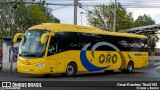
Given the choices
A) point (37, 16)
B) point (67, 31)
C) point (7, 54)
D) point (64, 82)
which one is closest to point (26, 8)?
point (37, 16)

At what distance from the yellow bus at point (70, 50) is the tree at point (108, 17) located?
3302 cm

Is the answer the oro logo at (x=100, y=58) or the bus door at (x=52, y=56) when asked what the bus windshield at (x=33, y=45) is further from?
the oro logo at (x=100, y=58)

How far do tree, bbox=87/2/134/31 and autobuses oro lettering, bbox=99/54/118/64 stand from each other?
33916 mm

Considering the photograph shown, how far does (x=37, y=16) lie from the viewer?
61.1 m

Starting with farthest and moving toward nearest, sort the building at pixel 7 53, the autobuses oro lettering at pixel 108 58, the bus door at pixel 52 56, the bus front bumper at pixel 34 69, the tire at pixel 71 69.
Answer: the building at pixel 7 53
the autobuses oro lettering at pixel 108 58
the tire at pixel 71 69
the bus door at pixel 52 56
the bus front bumper at pixel 34 69

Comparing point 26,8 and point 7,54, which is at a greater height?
point 26,8

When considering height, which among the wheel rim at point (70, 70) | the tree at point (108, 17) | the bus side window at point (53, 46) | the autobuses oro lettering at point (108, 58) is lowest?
the wheel rim at point (70, 70)

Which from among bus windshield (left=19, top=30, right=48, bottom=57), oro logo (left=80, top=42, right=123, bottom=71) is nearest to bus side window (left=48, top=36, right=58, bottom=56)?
bus windshield (left=19, top=30, right=48, bottom=57)

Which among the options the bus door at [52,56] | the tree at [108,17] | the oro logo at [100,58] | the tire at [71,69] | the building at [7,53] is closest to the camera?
the bus door at [52,56]

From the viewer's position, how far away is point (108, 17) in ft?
197

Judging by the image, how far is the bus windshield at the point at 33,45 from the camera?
1917 centimetres

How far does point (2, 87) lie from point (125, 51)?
22277 millimetres

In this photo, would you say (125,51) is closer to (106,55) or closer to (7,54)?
(106,55)

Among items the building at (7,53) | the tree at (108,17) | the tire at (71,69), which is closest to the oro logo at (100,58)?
the tire at (71,69)
